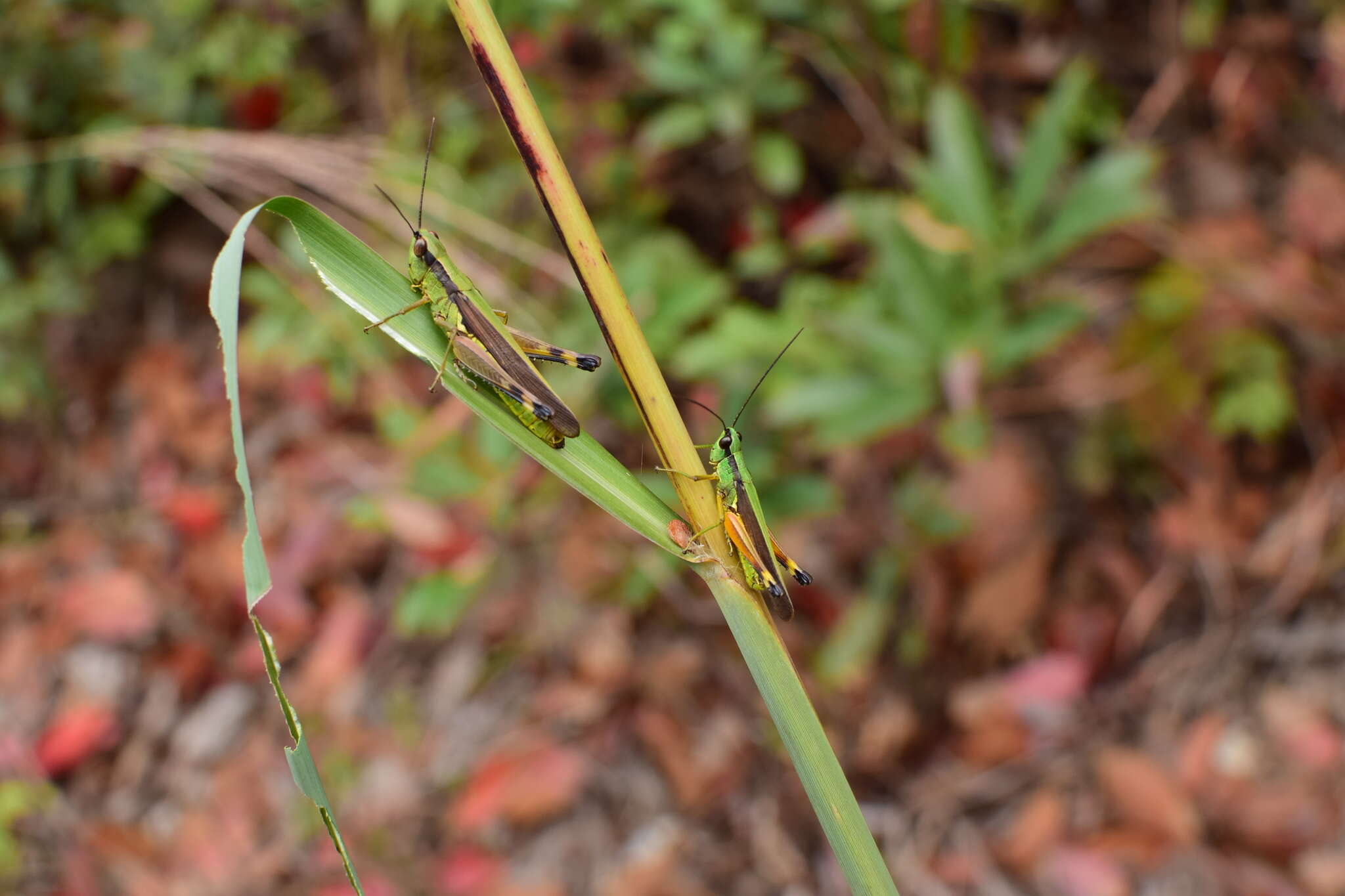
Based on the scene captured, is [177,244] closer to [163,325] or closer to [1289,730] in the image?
[163,325]

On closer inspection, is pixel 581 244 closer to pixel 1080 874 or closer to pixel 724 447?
pixel 724 447

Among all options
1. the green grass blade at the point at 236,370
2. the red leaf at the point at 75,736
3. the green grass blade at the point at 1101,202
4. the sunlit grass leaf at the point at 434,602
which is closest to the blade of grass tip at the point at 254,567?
the green grass blade at the point at 236,370

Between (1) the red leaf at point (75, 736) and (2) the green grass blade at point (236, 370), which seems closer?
(2) the green grass blade at point (236, 370)

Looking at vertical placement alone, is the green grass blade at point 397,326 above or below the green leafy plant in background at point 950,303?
above

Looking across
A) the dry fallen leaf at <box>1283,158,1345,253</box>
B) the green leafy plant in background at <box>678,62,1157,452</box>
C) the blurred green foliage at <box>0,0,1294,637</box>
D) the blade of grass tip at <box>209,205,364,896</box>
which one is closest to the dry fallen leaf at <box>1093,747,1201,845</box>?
the blurred green foliage at <box>0,0,1294,637</box>

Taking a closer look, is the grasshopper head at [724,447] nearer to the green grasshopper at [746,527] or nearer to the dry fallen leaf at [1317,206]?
the green grasshopper at [746,527]

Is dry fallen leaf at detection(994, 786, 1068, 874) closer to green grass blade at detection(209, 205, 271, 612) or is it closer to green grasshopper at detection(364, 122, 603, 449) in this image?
green grasshopper at detection(364, 122, 603, 449)
